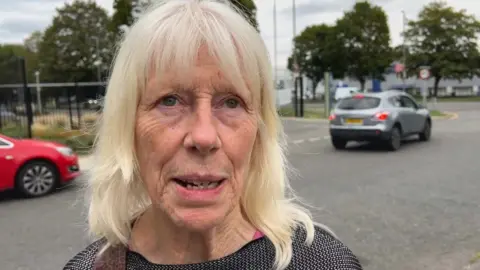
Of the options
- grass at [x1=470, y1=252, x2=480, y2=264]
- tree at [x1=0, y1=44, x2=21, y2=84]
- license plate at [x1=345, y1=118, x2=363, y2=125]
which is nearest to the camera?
grass at [x1=470, y1=252, x2=480, y2=264]

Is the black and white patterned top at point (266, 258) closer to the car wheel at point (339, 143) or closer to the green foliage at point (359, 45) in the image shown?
the car wheel at point (339, 143)

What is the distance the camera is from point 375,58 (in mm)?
68188

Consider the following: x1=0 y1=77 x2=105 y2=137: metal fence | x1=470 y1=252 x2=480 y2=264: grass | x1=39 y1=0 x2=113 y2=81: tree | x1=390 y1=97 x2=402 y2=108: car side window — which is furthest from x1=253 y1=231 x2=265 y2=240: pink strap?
x1=39 y1=0 x2=113 y2=81: tree

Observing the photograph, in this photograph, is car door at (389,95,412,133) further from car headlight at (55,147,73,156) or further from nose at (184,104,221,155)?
nose at (184,104,221,155)

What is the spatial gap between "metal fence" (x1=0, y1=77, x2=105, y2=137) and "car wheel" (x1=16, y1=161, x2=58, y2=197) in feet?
20.5

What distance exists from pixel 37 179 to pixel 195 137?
28.8ft

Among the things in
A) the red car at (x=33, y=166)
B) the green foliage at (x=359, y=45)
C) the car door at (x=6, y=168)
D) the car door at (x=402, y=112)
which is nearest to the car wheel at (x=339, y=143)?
the car door at (x=402, y=112)

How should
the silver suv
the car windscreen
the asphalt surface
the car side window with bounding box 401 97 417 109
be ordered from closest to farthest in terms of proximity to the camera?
the asphalt surface < the silver suv < the car windscreen < the car side window with bounding box 401 97 417 109

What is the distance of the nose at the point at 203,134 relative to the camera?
1.11 meters

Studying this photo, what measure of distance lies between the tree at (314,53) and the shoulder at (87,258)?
7182cm

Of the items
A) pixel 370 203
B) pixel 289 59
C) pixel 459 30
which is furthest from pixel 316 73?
pixel 370 203

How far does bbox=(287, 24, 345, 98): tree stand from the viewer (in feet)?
237

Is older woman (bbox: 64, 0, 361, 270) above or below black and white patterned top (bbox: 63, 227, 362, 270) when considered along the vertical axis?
above

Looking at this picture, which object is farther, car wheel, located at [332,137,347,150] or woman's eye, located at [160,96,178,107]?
car wheel, located at [332,137,347,150]
